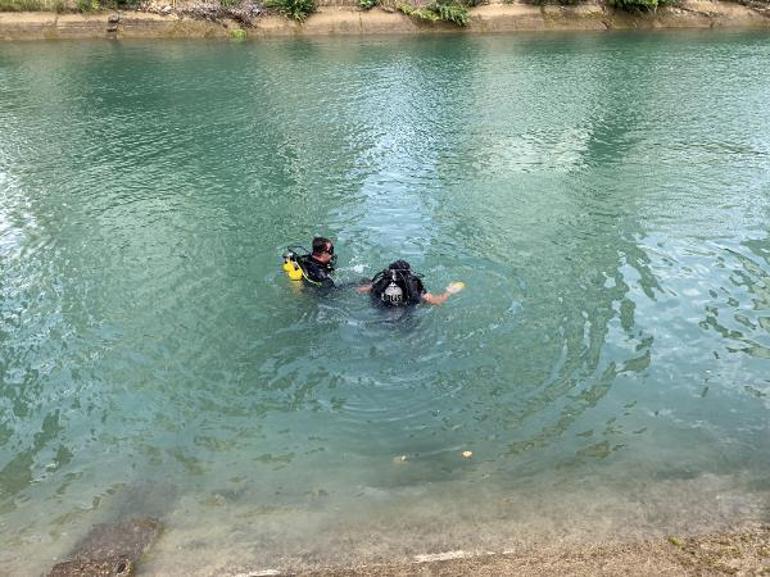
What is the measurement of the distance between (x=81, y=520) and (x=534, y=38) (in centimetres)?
3800

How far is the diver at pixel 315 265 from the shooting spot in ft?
34.5

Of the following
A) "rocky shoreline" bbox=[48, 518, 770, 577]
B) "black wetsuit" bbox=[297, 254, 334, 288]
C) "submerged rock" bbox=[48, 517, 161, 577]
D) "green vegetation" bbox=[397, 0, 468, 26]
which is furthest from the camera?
"green vegetation" bbox=[397, 0, 468, 26]

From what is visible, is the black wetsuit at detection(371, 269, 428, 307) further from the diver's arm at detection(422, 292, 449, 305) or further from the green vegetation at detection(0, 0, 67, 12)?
the green vegetation at detection(0, 0, 67, 12)

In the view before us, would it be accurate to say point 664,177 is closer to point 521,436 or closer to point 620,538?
point 521,436

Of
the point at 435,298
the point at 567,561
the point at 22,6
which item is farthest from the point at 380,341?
the point at 22,6

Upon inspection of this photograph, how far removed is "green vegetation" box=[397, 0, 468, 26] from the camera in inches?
1606

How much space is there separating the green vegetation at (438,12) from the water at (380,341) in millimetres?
22499

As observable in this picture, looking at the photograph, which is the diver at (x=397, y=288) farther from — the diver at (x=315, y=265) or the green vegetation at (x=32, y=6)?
the green vegetation at (x=32, y=6)

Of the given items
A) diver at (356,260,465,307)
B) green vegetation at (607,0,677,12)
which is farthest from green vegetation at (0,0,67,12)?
diver at (356,260,465,307)

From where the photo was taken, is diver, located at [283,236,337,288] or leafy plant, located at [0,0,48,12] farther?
leafy plant, located at [0,0,48,12]

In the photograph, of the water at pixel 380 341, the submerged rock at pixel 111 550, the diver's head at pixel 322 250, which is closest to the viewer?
the submerged rock at pixel 111 550

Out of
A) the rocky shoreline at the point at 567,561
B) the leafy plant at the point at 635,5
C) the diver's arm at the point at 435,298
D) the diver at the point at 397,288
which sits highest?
the leafy plant at the point at 635,5

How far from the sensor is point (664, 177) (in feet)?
53.9

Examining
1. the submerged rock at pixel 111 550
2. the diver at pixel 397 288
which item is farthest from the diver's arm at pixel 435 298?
the submerged rock at pixel 111 550
